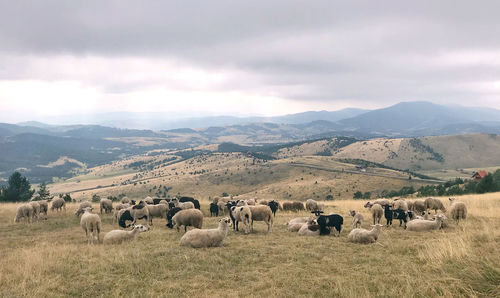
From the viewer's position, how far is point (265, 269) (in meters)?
10.2

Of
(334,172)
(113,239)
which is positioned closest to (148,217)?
(113,239)

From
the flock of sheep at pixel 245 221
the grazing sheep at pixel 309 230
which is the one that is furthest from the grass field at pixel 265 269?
the grazing sheep at pixel 309 230

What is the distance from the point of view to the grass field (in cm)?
750

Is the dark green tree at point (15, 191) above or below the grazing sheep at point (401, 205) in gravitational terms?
below

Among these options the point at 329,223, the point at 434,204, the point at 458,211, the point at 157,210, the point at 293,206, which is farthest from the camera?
the point at 293,206

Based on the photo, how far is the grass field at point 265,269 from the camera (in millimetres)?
7504

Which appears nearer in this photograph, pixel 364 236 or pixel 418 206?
pixel 364 236

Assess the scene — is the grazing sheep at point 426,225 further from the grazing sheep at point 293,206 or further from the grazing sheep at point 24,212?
the grazing sheep at point 24,212

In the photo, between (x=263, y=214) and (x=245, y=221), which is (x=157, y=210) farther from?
(x=263, y=214)

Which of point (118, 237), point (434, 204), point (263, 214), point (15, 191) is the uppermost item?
point (263, 214)

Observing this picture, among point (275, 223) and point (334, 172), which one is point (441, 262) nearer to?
point (275, 223)

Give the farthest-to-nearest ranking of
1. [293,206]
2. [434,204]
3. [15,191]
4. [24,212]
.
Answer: [15,191] → [293,206] → [434,204] → [24,212]

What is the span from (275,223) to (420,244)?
37.3 ft

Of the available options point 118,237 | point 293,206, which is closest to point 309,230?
point 118,237
